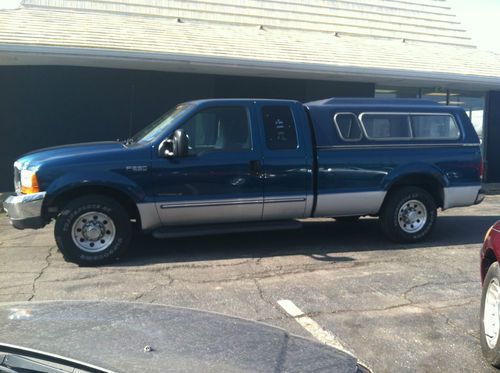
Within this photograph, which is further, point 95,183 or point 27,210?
point 95,183

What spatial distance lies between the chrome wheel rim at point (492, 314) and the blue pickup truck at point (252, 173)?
329 cm

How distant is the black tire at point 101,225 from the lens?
6117mm

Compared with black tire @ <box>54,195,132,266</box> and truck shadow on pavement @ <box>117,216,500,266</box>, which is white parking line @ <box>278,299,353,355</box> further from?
black tire @ <box>54,195,132,266</box>

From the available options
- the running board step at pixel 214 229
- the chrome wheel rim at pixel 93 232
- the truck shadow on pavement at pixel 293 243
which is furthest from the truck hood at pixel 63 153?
the truck shadow on pavement at pixel 293 243

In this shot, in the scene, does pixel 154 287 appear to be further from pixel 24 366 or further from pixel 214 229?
pixel 24 366

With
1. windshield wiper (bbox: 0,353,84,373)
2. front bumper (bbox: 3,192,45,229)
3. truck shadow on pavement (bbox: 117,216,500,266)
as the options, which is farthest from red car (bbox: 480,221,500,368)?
front bumper (bbox: 3,192,45,229)

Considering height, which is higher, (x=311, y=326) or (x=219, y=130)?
(x=219, y=130)

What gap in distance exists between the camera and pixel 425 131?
759 centimetres

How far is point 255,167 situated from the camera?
263 inches

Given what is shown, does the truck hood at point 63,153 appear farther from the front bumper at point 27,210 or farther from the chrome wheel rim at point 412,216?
the chrome wheel rim at point 412,216

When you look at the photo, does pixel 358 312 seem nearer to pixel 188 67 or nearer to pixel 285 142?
pixel 285 142

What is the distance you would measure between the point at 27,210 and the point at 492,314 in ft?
16.4

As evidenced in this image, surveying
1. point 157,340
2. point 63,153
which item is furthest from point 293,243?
point 157,340

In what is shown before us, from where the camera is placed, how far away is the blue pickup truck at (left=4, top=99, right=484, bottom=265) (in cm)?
618
